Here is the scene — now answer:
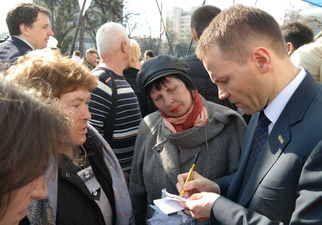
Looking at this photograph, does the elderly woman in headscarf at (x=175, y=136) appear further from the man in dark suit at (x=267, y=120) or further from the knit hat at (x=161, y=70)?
the man in dark suit at (x=267, y=120)

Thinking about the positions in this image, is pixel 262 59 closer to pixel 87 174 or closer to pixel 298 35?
pixel 87 174

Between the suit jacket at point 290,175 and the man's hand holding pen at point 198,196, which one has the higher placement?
the suit jacket at point 290,175

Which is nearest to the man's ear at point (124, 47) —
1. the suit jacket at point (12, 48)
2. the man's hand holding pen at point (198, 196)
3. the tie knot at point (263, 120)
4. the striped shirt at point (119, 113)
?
the striped shirt at point (119, 113)

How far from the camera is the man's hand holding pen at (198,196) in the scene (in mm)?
1484

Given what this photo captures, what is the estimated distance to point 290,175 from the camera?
1196mm

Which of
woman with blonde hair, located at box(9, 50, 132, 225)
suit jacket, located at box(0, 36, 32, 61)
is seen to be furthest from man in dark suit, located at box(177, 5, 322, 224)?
suit jacket, located at box(0, 36, 32, 61)

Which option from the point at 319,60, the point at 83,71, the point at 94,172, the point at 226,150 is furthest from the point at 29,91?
the point at 319,60

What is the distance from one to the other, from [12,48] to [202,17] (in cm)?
225

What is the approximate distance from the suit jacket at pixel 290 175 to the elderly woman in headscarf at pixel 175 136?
600mm

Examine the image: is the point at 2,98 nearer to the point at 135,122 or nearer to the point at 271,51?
the point at 271,51

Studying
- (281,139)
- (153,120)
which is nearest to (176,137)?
(153,120)

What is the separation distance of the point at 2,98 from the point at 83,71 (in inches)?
39.5

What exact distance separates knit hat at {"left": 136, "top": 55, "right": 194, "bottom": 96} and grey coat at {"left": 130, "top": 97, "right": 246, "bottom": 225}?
367mm

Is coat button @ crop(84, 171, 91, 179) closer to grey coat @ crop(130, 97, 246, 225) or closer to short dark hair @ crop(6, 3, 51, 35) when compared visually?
grey coat @ crop(130, 97, 246, 225)
